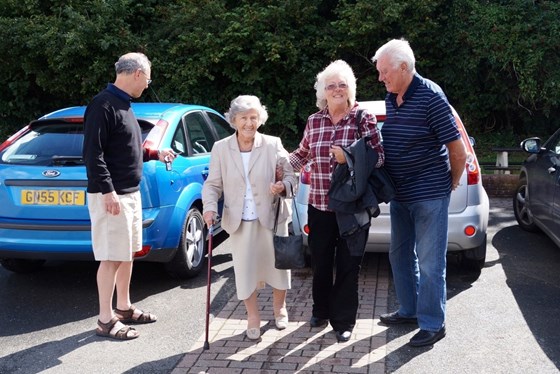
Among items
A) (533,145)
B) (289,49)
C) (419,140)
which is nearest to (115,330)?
(419,140)

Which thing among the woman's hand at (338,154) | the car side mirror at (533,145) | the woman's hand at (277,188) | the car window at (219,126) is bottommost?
the woman's hand at (277,188)

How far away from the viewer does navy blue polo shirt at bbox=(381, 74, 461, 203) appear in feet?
12.8

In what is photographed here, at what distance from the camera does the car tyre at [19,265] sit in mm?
5898

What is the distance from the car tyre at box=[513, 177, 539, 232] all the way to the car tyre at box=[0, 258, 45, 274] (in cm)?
541

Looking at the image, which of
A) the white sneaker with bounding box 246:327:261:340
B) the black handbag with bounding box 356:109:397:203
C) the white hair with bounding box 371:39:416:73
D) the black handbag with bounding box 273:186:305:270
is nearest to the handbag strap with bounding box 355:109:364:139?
the black handbag with bounding box 356:109:397:203

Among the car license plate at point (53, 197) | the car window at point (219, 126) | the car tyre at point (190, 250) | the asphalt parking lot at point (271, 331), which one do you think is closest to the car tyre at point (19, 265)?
the asphalt parking lot at point (271, 331)

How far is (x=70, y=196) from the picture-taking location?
4.91m

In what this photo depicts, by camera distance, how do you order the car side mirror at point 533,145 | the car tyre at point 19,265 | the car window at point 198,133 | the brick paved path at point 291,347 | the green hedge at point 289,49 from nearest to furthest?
the brick paved path at point 291,347, the car tyre at point 19,265, the car window at point 198,133, the car side mirror at point 533,145, the green hedge at point 289,49

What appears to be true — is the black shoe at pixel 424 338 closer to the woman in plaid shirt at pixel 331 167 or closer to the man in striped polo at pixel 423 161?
the man in striped polo at pixel 423 161

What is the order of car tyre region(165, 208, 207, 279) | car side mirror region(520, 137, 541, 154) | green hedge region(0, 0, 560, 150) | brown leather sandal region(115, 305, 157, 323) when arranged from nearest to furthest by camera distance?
brown leather sandal region(115, 305, 157, 323) < car tyre region(165, 208, 207, 279) < car side mirror region(520, 137, 541, 154) < green hedge region(0, 0, 560, 150)

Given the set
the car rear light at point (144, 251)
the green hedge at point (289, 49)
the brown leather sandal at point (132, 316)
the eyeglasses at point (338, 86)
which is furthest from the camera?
the green hedge at point (289, 49)

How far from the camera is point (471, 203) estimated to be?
528 cm

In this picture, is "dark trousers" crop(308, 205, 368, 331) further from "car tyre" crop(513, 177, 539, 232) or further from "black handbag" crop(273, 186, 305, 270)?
→ "car tyre" crop(513, 177, 539, 232)

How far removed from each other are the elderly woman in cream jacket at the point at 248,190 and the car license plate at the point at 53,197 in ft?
4.10
